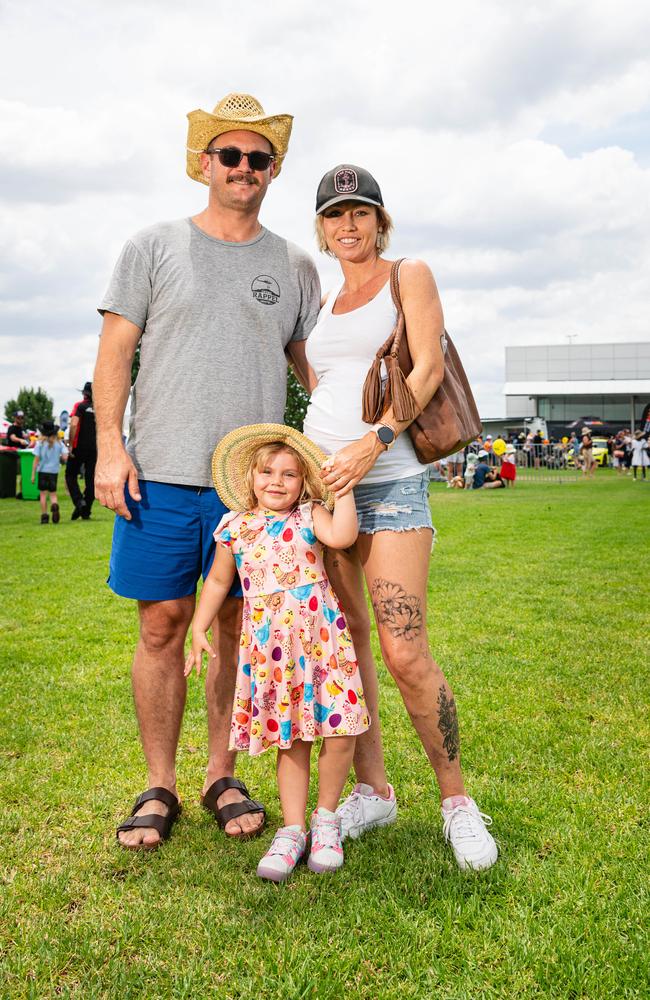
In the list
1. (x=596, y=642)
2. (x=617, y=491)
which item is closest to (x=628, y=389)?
(x=617, y=491)

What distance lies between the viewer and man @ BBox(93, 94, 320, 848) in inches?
135

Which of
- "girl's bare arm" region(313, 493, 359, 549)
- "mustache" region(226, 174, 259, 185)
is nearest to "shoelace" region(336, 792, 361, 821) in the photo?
"girl's bare arm" region(313, 493, 359, 549)

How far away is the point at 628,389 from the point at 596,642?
64.1 metres

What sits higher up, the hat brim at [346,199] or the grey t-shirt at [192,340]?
the hat brim at [346,199]

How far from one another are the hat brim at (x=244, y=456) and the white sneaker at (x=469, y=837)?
47.1 inches

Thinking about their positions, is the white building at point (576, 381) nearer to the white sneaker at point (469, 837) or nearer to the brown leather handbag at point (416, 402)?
the brown leather handbag at point (416, 402)

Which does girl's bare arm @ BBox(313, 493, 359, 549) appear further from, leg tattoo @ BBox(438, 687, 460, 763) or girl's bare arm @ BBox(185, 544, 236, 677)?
leg tattoo @ BBox(438, 687, 460, 763)

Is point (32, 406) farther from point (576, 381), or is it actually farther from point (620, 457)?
point (620, 457)

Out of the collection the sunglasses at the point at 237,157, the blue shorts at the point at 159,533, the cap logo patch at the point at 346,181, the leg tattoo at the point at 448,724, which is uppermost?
the sunglasses at the point at 237,157

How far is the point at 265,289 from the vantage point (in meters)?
3.53

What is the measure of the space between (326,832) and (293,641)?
2.24 ft

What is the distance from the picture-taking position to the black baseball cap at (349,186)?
3088 mm

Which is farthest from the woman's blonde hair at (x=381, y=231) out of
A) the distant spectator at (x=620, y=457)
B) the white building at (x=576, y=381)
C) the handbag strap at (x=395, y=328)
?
the white building at (x=576, y=381)

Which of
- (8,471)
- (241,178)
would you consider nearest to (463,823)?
(241,178)
